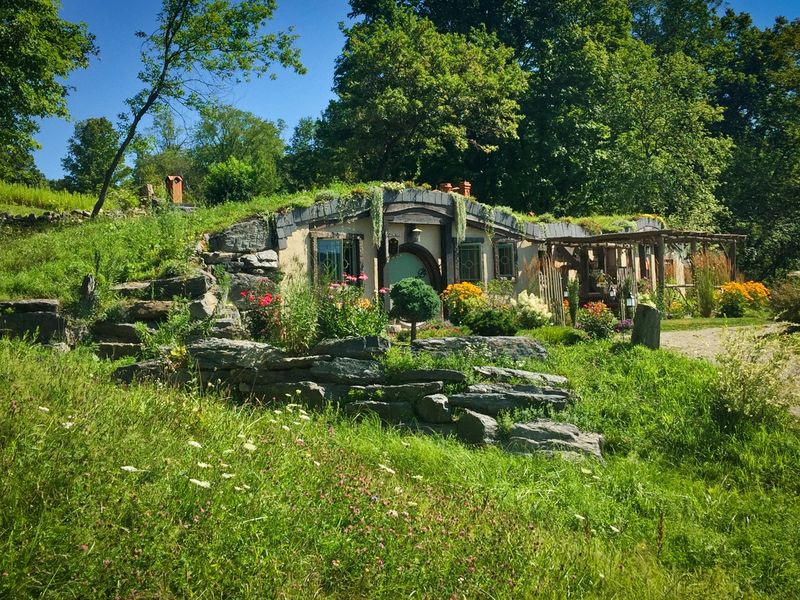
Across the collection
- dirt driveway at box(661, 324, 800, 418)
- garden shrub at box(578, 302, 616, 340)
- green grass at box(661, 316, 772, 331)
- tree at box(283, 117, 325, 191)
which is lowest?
dirt driveway at box(661, 324, 800, 418)

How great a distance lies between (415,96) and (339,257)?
891 centimetres

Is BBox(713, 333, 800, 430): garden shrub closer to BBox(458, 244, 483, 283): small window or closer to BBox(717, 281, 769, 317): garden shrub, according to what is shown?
BBox(717, 281, 769, 317): garden shrub

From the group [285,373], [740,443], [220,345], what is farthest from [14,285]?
[740,443]

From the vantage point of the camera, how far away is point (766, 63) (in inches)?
1225

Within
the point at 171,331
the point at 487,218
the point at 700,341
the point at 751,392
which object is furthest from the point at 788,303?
the point at 171,331

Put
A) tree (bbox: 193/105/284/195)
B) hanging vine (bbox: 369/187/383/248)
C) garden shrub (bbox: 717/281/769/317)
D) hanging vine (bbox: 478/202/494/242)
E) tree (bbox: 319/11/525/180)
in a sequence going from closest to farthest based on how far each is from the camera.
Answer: hanging vine (bbox: 369/187/383/248) → garden shrub (bbox: 717/281/769/317) → hanging vine (bbox: 478/202/494/242) → tree (bbox: 319/11/525/180) → tree (bbox: 193/105/284/195)

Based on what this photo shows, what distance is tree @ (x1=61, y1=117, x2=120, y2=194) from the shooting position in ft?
126

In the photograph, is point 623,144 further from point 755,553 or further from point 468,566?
point 468,566

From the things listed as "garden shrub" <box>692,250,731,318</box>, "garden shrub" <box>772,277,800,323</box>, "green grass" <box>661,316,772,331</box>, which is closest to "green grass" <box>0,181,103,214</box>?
"green grass" <box>661,316,772,331</box>

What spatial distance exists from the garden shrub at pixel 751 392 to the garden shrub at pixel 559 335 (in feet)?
9.80

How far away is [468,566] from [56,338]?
8052 mm

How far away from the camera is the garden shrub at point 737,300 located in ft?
50.3

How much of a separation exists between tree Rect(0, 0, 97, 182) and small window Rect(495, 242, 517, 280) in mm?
11220

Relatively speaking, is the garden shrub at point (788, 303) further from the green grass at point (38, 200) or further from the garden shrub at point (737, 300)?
the green grass at point (38, 200)
